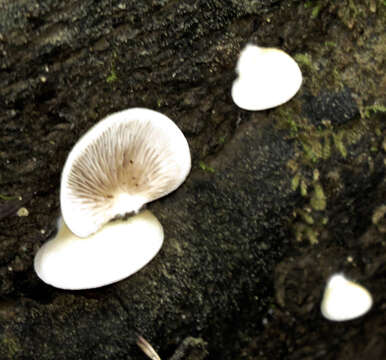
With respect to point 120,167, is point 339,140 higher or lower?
lower

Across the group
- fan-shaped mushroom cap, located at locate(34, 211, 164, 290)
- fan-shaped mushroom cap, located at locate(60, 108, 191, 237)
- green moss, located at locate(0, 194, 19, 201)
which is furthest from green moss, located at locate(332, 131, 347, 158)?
green moss, located at locate(0, 194, 19, 201)

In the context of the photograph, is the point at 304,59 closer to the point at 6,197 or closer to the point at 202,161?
the point at 202,161

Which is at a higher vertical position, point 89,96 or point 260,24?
point 89,96

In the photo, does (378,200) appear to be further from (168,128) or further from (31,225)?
(31,225)

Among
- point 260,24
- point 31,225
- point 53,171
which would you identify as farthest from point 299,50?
point 31,225

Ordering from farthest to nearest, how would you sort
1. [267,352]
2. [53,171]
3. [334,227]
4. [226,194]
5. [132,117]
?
[267,352], [334,227], [226,194], [53,171], [132,117]

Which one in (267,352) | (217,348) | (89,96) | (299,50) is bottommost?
A: (267,352)

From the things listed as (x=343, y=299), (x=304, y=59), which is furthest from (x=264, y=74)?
(x=343, y=299)
